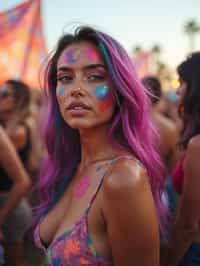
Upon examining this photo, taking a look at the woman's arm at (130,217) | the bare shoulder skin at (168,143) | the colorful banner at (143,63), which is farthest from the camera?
the colorful banner at (143,63)

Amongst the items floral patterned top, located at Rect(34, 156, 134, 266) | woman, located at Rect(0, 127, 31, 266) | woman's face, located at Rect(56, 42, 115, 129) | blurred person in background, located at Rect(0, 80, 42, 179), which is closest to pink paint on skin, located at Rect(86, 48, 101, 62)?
woman's face, located at Rect(56, 42, 115, 129)

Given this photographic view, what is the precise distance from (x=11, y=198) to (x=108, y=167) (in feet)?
4.79

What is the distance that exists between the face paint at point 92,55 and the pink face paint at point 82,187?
0.49m

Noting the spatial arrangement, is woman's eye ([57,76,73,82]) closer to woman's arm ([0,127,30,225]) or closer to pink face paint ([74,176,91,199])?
pink face paint ([74,176,91,199])

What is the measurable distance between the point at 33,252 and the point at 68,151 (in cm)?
278

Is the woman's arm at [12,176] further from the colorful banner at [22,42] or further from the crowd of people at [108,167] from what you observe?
the colorful banner at [22,42]

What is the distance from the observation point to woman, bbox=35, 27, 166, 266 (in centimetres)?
132

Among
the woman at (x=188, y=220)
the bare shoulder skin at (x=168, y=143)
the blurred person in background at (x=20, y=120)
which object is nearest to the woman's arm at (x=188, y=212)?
the woman at (x=188, y=220)

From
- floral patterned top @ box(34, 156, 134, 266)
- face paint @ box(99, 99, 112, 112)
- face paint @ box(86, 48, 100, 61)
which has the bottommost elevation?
floral patterned top @ box(34, 156, 134, 266)

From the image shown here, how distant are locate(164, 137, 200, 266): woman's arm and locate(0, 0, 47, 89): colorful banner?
140 inches

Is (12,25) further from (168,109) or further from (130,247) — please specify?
(130,247)

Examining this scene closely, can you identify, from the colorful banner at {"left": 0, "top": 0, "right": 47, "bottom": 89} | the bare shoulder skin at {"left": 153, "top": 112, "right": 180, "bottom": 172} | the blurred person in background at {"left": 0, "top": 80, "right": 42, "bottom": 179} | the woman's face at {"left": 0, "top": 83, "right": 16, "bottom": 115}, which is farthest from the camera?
the colorful banner at {"left": 0, "top": 0, "right": 47, "bottom": 89}

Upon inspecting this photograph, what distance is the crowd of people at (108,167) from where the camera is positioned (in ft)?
4.37

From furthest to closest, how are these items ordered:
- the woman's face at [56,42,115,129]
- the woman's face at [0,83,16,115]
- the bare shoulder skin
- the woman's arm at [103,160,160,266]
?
the bare shoulder skin < the woman's face at [0,83,16,115] < the woman's face at [56,42,115,129] < the woman's arm at [103,160,160,266]
